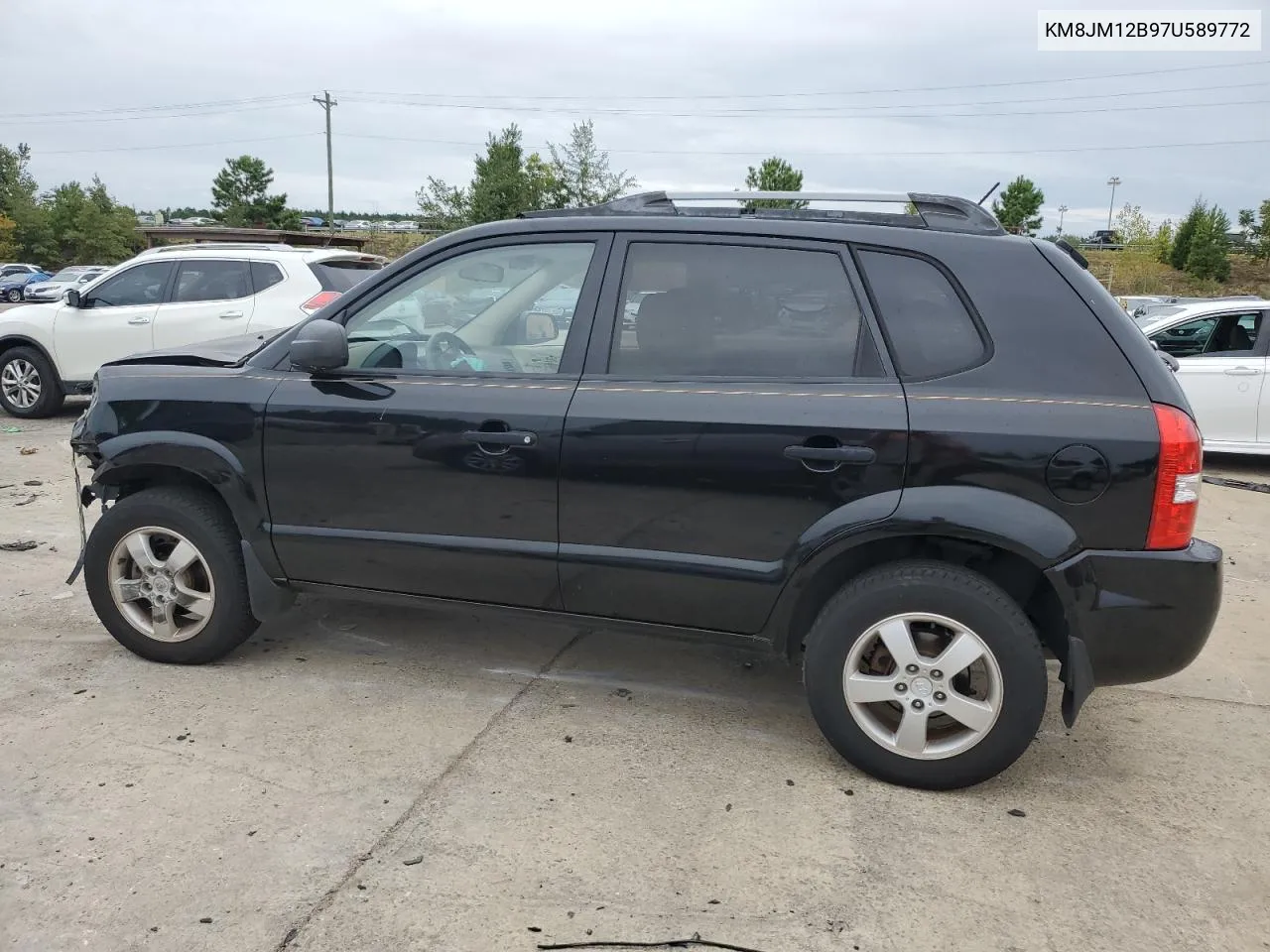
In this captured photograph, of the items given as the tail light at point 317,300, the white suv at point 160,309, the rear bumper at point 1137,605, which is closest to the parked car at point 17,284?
the white suv at point 160,309

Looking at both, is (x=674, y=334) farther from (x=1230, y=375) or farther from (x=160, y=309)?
(x=160, y=309)

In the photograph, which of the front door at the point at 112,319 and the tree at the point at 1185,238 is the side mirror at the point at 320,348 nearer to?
the front door at the point at 112,319

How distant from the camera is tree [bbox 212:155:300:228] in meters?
61.8

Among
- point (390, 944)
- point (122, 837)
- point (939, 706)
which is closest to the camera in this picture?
point (390, 944)

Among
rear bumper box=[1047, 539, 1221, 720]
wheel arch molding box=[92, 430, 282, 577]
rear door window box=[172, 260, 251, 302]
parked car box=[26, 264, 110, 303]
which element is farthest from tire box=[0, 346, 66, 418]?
parked car box=[26, 264, 110, 303]

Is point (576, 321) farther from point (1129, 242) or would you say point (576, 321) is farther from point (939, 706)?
point (1129, 242)

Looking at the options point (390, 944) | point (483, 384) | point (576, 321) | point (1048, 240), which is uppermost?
point (1048, 240)

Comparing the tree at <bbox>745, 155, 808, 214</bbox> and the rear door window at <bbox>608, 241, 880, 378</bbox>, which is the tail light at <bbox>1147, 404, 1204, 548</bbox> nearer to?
the rear door window at <bbox>608, 241, 880, 378</bbox>

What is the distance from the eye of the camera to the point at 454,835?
2.85 meters

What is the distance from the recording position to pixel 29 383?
1016cm

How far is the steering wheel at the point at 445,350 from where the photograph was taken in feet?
11.8

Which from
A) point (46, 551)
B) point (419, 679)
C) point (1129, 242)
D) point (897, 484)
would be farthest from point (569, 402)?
point (1129, 242)

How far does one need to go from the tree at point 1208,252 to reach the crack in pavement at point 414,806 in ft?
143

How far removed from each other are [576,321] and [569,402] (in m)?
0.33
